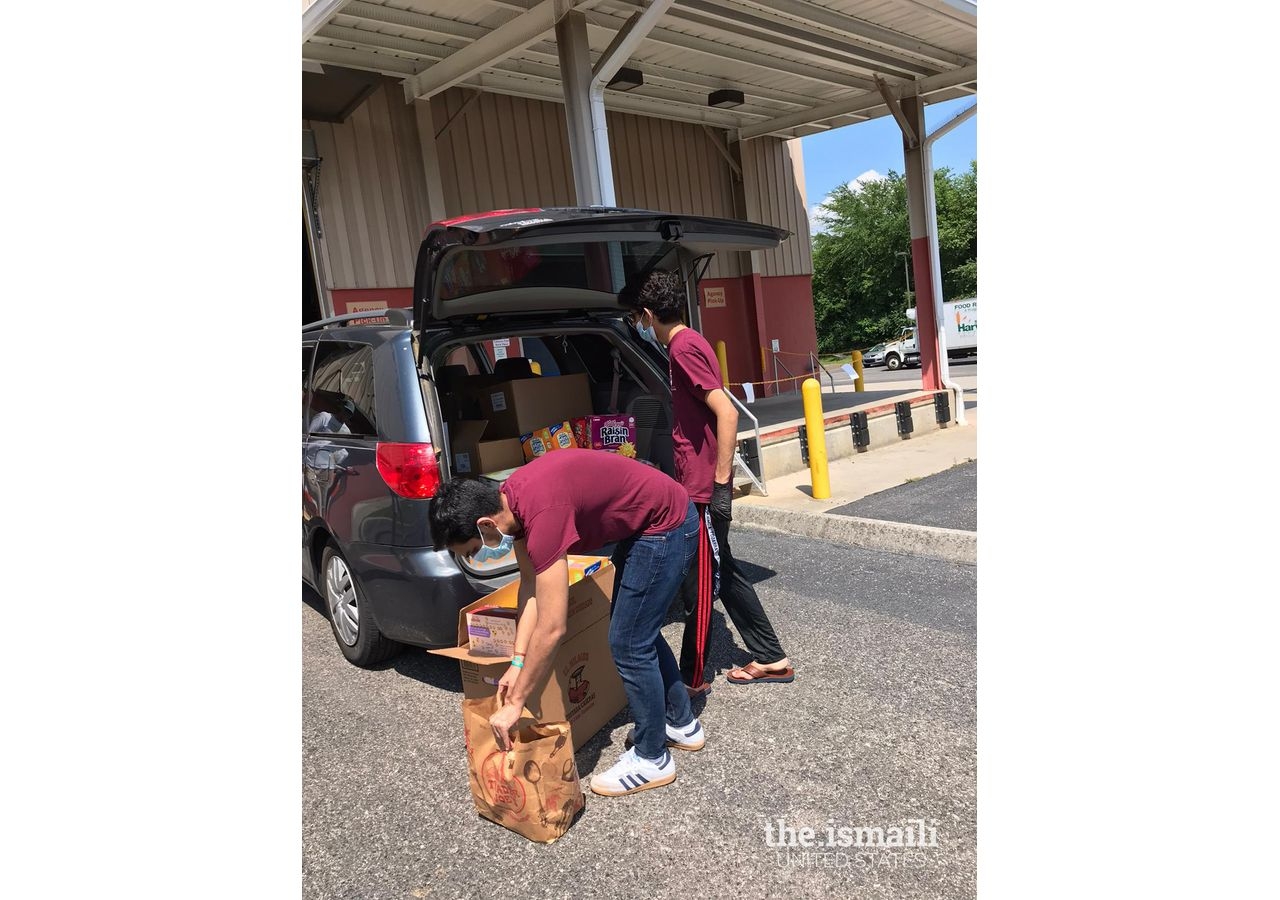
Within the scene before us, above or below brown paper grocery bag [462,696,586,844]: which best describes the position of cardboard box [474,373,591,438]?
above

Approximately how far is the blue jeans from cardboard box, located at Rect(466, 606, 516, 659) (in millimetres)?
361

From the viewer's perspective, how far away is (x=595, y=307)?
4562 mm

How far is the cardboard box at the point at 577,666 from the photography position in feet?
9.37

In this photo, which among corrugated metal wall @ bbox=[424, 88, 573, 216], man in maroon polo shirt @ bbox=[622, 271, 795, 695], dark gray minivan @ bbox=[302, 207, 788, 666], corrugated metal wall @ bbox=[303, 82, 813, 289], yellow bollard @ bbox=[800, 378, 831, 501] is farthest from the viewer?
corrugated metal wall @ bbox=[424, 88, 573, 216]

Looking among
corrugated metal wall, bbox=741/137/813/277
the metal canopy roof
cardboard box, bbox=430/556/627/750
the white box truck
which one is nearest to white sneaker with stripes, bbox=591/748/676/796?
cardboard box, bbox=430/556/627/750

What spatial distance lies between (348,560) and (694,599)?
5.43ft

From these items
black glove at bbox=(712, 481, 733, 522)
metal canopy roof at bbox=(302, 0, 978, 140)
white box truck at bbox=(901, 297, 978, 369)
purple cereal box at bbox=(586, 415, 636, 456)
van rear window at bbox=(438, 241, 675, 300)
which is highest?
metal canopy roof at bbox=(302, 0, 978, 140)

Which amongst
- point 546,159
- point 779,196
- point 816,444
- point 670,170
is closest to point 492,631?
point 816,444

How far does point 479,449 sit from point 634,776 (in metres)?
2.26

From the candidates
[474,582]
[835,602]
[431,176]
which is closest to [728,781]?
[474,582]

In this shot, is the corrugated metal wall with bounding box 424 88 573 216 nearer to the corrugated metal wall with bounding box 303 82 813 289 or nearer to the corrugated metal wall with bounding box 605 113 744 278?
the corrugated metal wall with bounding box 303 82 813 289

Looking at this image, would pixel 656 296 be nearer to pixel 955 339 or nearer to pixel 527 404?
pixel 527 404

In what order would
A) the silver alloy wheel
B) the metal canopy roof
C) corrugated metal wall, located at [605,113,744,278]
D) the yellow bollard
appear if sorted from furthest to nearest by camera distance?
corrugated metal wall, located at [605,113,744,278] → the metal canopy roof → the yellow bollard → the silver alloy wheel

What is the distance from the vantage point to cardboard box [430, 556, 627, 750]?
2855 mm
